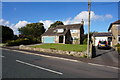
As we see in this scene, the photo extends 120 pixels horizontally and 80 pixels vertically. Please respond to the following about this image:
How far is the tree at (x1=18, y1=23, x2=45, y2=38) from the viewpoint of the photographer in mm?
61266

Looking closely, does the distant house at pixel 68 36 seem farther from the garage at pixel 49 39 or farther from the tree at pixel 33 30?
the tree at pixel 33 30

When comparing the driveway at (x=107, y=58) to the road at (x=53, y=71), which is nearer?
the road at (x=53, y=71)

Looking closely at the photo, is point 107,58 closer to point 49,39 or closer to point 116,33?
point 116,33

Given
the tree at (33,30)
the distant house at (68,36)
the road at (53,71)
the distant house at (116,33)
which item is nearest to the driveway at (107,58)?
the road at (53,71)

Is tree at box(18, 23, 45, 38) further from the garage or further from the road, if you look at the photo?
the road

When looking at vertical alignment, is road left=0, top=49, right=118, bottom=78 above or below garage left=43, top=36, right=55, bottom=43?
below

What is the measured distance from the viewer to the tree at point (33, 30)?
201ft

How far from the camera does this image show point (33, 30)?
62.9 metres

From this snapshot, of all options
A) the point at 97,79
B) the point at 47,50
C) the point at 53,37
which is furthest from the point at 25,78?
the point at 53,37

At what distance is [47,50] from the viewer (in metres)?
17.5

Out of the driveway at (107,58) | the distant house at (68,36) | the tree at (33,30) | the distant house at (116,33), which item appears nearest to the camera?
the driveway at (107,58)

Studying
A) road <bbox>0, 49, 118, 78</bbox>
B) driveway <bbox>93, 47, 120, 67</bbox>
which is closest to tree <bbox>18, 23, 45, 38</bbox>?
driveway <bbox>93, 47, 120, 67</bbox>

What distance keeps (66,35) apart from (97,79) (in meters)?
29.7

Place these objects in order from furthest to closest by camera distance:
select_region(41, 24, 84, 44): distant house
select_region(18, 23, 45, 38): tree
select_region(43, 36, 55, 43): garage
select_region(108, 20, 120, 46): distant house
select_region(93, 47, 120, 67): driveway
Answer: select_region(18, 23, 45, 38): tree → select_region(43, 36, 55, 43): garage → select_region(41, 24, 84, 44): distant house → select_region(108, 20, 120, 46): distant house → select_region(93, 47, 120, 67): driveway
